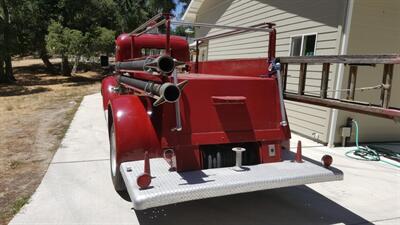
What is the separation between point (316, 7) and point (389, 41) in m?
1.65

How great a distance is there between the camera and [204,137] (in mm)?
3926

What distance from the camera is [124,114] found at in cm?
402

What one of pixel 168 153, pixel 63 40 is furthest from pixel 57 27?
pixel 168 153

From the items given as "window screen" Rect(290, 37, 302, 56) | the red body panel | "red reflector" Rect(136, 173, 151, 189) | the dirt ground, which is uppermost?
"window screen" Rect(290, 37, 302, 56)

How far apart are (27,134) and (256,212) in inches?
225

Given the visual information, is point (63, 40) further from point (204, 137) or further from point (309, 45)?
point (204, 137)

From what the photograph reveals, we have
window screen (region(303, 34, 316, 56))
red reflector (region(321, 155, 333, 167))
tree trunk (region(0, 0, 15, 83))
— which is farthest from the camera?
tree trunk (region(0, 0, 15, 83))

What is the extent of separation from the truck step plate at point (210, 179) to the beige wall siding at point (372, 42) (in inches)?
158

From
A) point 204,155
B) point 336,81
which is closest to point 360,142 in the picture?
point 336,81

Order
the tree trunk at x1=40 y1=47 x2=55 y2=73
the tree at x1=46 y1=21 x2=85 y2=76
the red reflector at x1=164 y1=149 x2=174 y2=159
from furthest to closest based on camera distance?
the tree trunk at x1=40 y1=47 x2=55 y2=73, the tree at x1=46 y1=21 x2=85 y2=76, the red reflector at x1=164 y1=149 x2=174 y2=159

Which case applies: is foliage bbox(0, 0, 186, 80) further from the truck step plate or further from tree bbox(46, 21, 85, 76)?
the truck step plate

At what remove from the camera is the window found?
8.20m

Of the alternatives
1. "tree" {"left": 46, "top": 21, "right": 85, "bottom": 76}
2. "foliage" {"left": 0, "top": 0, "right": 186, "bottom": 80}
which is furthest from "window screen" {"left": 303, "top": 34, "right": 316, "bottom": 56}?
"tree" {"left": 46, "top": 21, "right": 85, "bottom": 76}

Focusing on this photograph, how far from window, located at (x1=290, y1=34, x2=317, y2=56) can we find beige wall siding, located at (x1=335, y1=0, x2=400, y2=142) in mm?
1039
